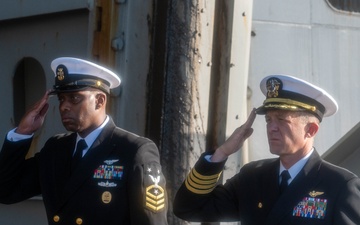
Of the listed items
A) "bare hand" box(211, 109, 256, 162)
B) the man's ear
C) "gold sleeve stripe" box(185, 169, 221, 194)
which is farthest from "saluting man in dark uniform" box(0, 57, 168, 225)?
the man's ear

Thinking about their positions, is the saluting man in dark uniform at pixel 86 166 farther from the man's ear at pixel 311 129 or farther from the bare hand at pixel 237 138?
the man's ear at pixel 311 129

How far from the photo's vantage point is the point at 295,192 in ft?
10.8

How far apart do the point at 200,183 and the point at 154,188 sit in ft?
0.51

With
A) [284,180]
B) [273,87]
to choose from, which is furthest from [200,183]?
[273,87]

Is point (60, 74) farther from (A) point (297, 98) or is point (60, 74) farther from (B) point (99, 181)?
(A) point (297, 98)

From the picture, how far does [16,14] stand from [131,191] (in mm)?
1506

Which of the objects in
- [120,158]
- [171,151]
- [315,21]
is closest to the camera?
[120,158]

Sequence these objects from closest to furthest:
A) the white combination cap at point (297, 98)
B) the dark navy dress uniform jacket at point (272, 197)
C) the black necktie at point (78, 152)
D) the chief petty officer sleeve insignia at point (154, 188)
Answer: the dark navy dress uniform jacket at point (272, 197)
the white combination cap at point (297, 98)
the chief petty officer sleeve insignia at point (154, 188)
the black necktie at point (78, 152)

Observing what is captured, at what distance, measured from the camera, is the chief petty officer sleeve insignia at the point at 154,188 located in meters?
3.47

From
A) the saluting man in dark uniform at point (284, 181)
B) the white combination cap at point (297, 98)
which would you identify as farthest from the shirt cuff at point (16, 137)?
the white combination cap at point (297, 98)

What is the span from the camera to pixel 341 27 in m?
4.53

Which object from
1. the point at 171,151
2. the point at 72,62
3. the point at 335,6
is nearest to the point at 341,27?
the point at 335,6

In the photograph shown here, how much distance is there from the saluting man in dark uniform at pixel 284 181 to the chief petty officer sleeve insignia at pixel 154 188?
56mm

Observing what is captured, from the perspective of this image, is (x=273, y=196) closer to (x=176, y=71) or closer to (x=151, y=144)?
(x=151, y=144)
